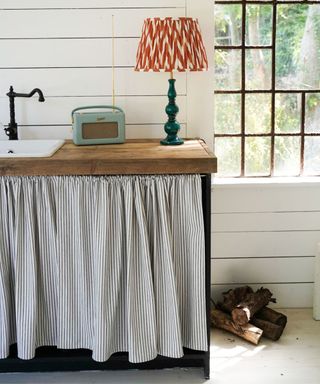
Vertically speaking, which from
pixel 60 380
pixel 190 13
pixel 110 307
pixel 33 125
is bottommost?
pixel 60 380

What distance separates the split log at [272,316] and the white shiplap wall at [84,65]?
888mm

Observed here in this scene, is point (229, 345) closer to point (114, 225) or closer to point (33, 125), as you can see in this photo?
point (114, 225)

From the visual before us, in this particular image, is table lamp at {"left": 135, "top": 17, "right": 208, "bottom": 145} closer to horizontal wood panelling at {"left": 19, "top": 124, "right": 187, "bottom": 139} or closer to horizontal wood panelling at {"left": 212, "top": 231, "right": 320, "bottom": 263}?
horizontal wood panelling at {"left": 19, "top": 124, "right": 187, "bottom": 139}

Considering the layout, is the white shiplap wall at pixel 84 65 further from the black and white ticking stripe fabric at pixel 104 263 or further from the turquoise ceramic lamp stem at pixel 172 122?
the black and white ticking stripe fabric at pixel 104 263

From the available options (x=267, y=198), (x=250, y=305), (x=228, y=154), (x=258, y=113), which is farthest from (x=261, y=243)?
(x=258, y=113)

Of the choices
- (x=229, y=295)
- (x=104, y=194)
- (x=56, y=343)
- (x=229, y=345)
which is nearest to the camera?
(x=104, y=194)

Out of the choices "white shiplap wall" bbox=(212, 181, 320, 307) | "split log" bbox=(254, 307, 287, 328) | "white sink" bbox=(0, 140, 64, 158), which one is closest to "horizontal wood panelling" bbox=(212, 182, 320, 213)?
"white shiplap wall" bbox=(212, 181, 320, 307)

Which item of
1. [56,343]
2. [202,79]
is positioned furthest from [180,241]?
[202,79]

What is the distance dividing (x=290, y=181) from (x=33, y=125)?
1257mm

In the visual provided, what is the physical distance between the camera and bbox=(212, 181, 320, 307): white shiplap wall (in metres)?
3.05

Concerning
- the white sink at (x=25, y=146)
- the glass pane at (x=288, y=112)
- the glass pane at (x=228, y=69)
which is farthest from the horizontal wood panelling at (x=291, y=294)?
the white sink at (x=25, y=146)

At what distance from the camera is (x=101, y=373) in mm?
2578

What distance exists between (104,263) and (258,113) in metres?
1.18

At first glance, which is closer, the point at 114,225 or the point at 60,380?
the point at 114,225
